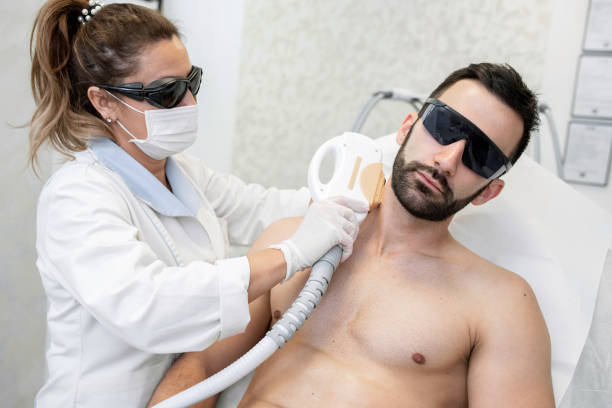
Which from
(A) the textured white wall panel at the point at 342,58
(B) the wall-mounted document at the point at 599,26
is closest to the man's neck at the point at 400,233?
(A) the textured white wall panel at the point at 342,58

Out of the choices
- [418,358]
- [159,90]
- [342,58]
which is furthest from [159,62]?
[342,58]

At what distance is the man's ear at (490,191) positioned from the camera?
1.30 meters

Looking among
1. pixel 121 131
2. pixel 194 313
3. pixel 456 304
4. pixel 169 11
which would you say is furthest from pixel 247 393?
pixel 169 11

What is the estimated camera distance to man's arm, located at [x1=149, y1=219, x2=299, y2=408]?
1.20 metres

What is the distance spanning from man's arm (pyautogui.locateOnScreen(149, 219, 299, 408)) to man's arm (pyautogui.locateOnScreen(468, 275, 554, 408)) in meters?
0.56

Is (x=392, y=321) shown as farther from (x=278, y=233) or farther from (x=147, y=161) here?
(x=147, y=161)

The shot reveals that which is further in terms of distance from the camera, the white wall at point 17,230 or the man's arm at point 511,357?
the white wall at point 17,230

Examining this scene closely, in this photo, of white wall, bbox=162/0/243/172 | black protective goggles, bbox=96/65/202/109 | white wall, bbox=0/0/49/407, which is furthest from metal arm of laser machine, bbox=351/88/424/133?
white wall, bbox=0/0/49/407

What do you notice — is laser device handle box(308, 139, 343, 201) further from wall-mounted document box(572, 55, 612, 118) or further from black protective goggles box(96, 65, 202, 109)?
wall-mounted document box(572, 55, 612, 118)

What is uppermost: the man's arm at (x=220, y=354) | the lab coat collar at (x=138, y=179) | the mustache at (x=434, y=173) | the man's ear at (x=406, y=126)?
the man's ear at (x=406, y=126)

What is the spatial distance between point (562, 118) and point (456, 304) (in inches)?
51.3

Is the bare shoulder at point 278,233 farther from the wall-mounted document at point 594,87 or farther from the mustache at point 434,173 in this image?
the wall-mounted document at point 594,87

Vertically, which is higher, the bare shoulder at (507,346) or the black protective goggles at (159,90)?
the black protective goggles at (159,90)

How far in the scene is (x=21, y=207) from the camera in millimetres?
1816
